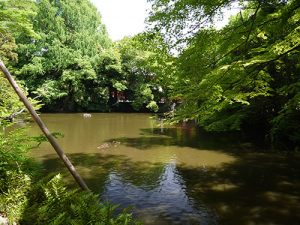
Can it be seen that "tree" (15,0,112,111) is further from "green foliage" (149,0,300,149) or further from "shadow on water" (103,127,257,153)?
"green foliage" (149,0,300,149)

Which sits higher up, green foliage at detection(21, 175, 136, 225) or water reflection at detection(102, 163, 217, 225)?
green foliage at detection(21, 175, 136, 225)

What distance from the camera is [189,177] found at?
1287 cm

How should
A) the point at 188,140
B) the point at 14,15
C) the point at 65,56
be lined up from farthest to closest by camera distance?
the point at 65,56
the point at 188,140
the point at 14,15

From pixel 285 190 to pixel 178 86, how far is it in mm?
5159

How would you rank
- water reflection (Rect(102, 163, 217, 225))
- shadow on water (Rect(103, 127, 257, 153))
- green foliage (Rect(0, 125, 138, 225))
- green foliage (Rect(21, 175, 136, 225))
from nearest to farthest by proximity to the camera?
green foliage (Rect(21, 175, 136, 225))
green foliage (Rect(0, 125, 138, 225))
water reflection (Rect(102, 163, 217, 225))
shadow on water (Rect(103, 127, 257, 153))

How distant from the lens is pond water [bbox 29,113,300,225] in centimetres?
931

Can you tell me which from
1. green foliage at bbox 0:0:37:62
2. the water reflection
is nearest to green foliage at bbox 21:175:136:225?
the water reflection

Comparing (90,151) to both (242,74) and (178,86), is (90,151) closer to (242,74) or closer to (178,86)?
(178,86)

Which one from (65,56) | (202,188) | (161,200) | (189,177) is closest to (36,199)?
(161,200)

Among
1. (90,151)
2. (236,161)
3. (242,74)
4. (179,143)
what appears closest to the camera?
(242,74)

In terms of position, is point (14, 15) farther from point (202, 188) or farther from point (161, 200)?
point (202, 188)

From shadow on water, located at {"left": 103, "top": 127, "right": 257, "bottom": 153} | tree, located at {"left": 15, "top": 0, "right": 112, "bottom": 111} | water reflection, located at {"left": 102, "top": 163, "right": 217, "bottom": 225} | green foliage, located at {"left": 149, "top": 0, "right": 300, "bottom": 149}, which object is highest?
tree, located at {"left": 15, "top": 0, "right": 112, "bottom": 111}

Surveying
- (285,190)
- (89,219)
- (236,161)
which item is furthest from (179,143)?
(89,219)

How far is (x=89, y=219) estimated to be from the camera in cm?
601
